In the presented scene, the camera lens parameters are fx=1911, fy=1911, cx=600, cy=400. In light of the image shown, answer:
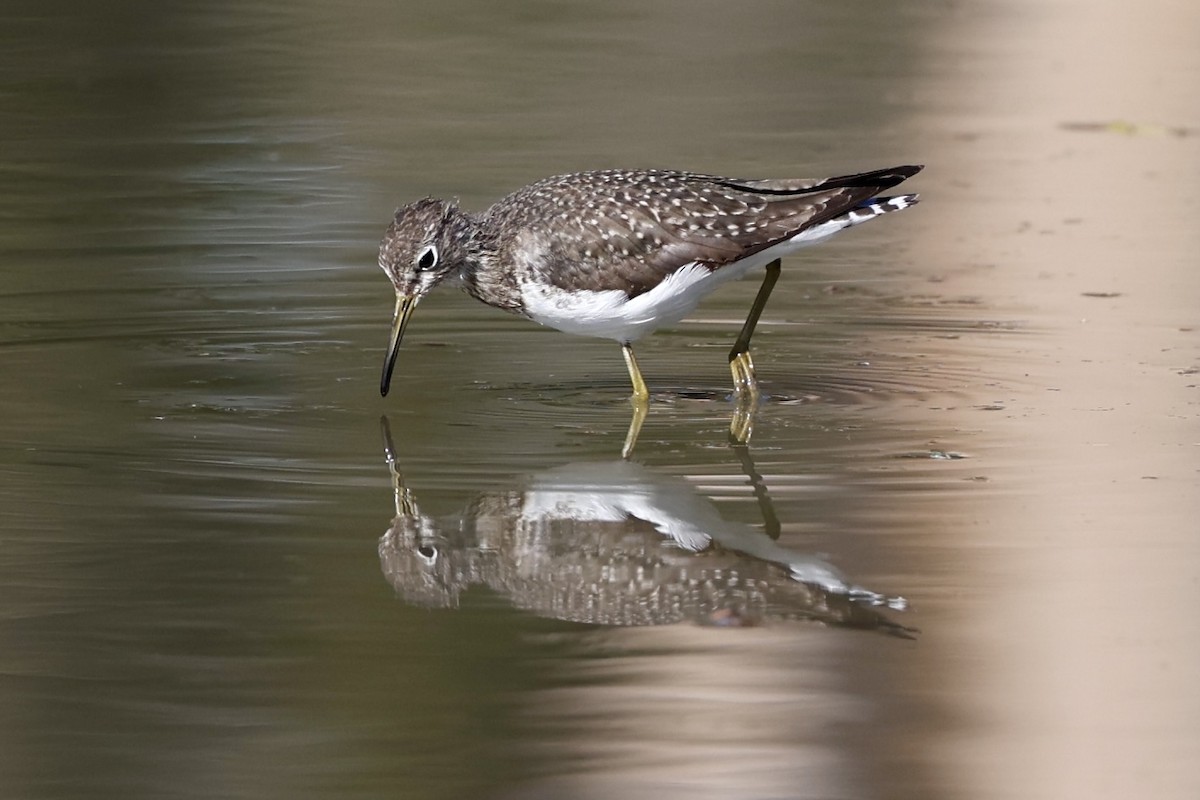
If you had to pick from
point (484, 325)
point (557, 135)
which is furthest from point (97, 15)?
point (484, 325)

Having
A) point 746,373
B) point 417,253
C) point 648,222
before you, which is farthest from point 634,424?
point 417,253

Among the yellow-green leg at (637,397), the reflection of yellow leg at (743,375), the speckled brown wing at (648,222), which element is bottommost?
the reflection of yellow leg at (743,375)

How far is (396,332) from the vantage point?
9.80 meters

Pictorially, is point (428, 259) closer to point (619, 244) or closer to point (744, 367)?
point (619, 244)

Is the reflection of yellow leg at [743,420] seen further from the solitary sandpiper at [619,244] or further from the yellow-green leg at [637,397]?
the yellow-green leg at [637,397]

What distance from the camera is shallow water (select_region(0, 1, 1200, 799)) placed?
19.2ft

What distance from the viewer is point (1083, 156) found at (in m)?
16.3

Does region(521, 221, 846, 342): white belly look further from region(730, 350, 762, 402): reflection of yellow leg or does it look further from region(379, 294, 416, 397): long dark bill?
region(379, 294, 416, 397): long dark bill

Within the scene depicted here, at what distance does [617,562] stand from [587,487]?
1.03 metres

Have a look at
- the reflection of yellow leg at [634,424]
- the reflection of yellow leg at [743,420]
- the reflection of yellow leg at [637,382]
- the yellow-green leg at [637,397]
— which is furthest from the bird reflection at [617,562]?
the reflection of yellow leg at [637,382]

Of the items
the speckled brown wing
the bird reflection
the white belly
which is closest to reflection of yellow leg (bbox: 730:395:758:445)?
the white belly

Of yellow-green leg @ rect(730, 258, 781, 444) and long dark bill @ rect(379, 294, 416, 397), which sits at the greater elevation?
long dark bill @ rect(379, 294, 416, 397)

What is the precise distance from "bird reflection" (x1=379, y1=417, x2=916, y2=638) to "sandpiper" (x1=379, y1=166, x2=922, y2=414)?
1.76 m

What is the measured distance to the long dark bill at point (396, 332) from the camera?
9.62m
